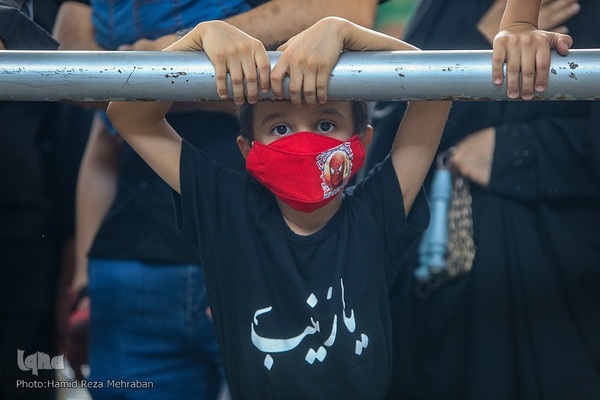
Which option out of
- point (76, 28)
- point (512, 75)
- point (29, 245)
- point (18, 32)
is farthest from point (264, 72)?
point (29, 245)

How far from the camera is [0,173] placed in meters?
1.86

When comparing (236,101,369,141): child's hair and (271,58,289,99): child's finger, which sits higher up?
(271,58,289,99): child's finger

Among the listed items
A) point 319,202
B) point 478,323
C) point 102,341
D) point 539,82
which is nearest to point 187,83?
point 319,202

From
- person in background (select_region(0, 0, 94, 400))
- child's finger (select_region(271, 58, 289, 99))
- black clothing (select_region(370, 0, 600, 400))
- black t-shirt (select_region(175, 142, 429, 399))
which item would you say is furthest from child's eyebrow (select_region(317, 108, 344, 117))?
person in background (select_region(0, 0, 94, 400))

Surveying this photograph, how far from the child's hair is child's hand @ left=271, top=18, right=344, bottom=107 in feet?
0.85

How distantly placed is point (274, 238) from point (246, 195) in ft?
0.25

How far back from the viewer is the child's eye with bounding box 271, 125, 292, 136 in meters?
1.31

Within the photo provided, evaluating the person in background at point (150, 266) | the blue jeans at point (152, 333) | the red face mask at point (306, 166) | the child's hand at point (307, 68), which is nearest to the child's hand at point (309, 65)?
the child's hand at point (307, 68)

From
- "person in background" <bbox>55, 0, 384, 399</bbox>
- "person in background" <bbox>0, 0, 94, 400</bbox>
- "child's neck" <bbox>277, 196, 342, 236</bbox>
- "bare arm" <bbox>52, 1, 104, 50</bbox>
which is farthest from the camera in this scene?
"person in background" <bbox>0, 0, 94, 400</bbox>

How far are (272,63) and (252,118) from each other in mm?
263

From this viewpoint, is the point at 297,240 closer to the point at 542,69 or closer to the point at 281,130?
the point at 281,130

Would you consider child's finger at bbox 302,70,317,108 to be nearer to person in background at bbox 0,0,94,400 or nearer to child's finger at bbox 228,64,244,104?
child's finger at bbox 228,64,244,104

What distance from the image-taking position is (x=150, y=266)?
5.18 ft

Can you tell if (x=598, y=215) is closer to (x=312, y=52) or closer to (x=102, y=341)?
(x=312, y=52)
